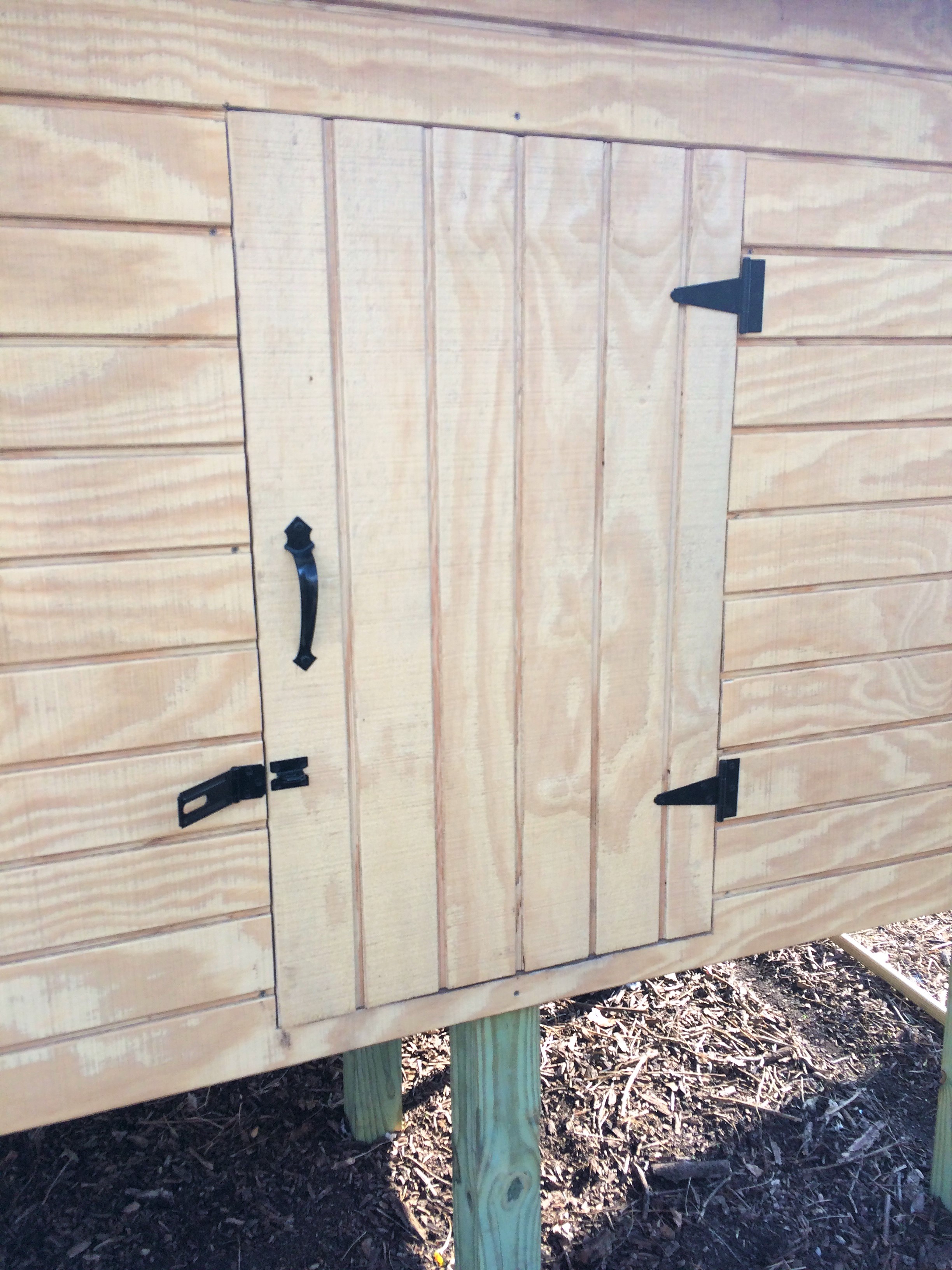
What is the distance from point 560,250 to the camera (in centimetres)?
146

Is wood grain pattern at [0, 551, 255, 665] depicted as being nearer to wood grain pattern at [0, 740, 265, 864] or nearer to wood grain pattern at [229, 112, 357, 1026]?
wood grain pattern at [229, 112, 357, 1026]

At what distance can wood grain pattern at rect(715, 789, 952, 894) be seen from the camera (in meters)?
1.80

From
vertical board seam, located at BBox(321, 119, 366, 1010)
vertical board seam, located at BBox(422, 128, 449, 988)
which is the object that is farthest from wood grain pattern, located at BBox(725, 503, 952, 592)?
vertical board seam, located at BBox(321, 119, 366, 1010)

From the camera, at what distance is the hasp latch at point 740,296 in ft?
5.03

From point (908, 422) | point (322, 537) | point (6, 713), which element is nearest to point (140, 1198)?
point (6, 713)

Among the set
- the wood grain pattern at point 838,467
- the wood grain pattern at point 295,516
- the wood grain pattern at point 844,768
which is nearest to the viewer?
the wood grain pattern at point 295,516

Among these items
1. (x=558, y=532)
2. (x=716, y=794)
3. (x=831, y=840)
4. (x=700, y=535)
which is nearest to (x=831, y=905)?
(x=831, y=840)

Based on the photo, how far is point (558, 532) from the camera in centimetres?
154

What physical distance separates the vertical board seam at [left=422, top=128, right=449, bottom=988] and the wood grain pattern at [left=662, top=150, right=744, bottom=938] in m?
0.39

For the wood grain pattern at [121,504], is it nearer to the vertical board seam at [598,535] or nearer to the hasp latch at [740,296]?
the vertical board seam at [598,535]

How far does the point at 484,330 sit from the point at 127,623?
0.62 meters

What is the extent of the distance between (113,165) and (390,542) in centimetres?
57

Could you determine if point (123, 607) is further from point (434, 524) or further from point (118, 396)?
point (434, 524)

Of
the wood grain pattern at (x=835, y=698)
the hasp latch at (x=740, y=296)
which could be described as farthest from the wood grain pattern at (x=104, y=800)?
the hasp latch at (x=740, y=296)
